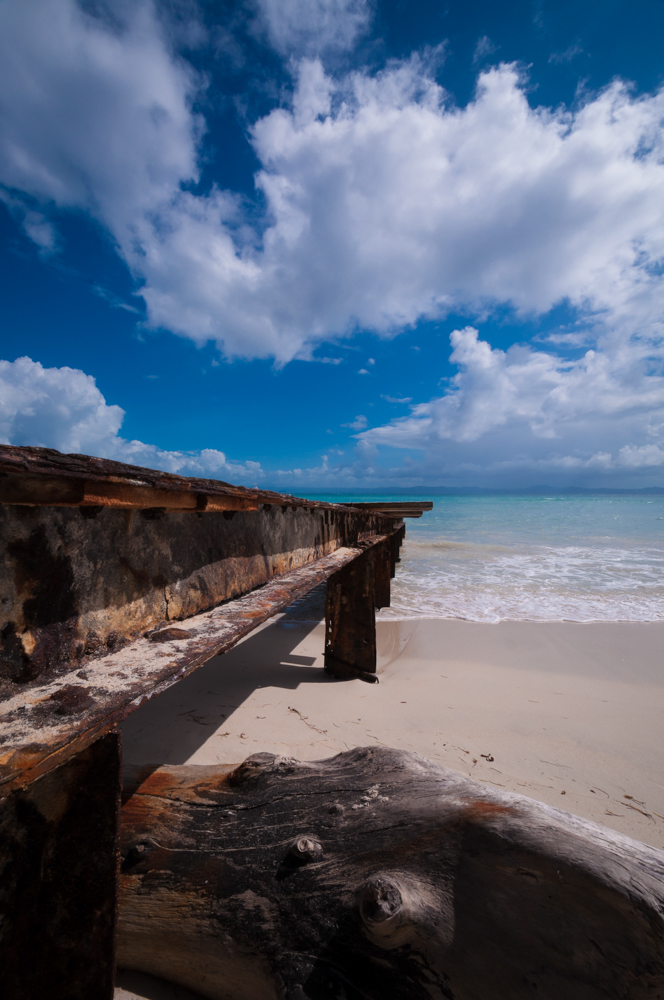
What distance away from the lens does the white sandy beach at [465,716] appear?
326 cm

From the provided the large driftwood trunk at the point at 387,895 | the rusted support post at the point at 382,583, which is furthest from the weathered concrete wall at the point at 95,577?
the rusted support post at the point at 382,583

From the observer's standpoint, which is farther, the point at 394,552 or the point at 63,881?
the point at 394,552

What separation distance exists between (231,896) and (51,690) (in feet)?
4.01

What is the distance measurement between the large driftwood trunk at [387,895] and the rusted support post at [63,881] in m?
0.63

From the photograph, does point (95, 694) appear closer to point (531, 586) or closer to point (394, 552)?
point (531, 586)

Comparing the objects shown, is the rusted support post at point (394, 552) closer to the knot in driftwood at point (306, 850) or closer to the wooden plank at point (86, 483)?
the knot in driftwood at point (306, 850)

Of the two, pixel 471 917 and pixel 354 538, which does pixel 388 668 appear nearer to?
pixel 354 538

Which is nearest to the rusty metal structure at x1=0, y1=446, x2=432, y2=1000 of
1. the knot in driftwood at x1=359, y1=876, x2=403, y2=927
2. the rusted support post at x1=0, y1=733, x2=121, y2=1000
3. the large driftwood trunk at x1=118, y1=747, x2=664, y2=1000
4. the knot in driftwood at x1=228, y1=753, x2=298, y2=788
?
the rusted support post at x1=0, y1=733, x2=121, y2=1000

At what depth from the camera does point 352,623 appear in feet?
17.4

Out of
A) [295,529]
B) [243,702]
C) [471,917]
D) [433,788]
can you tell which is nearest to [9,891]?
[471,917]

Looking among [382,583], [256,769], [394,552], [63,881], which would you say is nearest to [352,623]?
[256,769]

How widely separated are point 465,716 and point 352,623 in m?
1.67

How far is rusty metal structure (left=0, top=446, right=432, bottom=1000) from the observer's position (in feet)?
3.18

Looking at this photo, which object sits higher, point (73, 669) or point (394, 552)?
point (73, 669)
